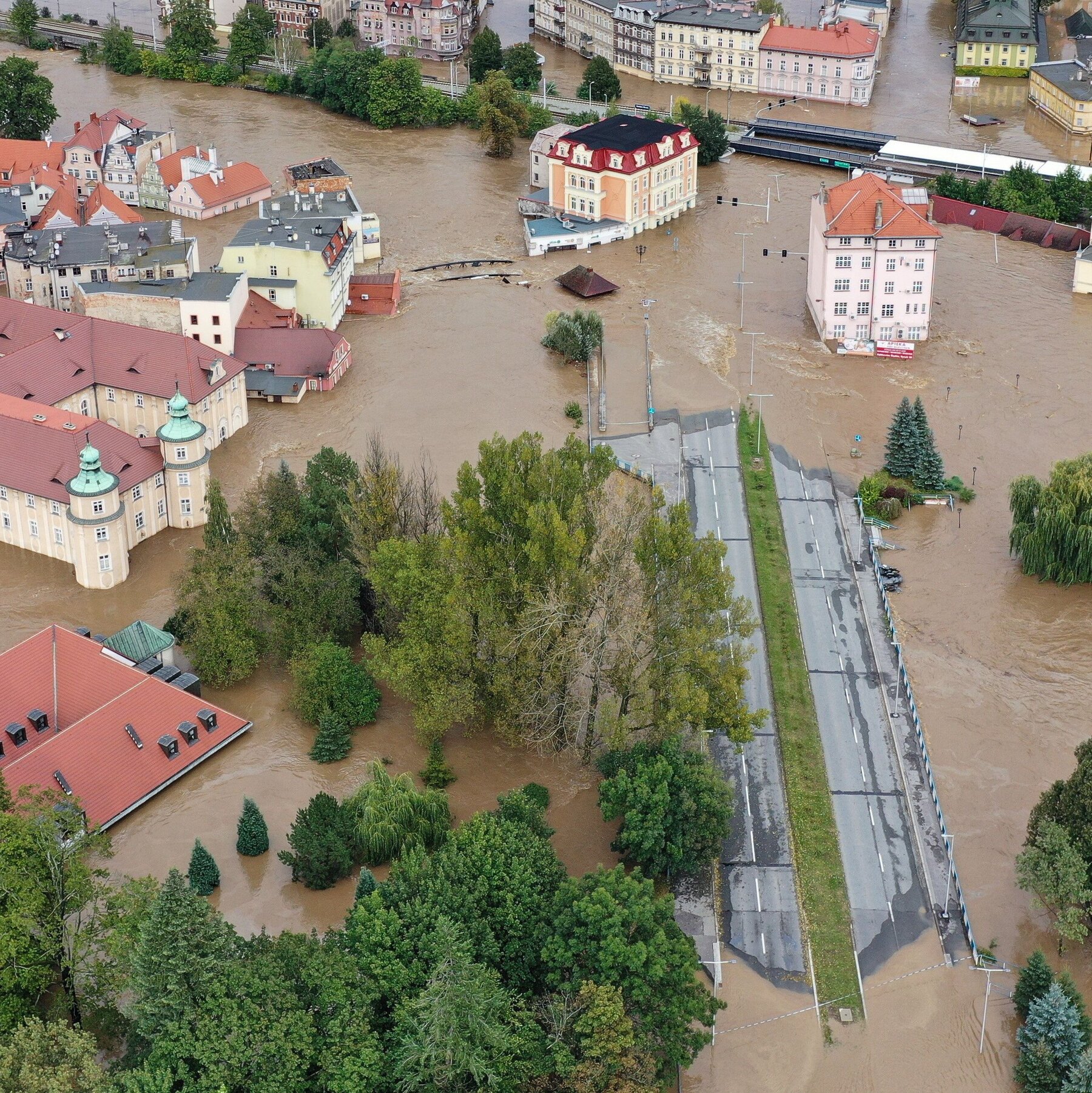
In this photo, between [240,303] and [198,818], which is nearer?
[198,818]

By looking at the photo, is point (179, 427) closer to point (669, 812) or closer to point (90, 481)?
point (90, 481)

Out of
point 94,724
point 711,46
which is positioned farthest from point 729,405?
point 711,46

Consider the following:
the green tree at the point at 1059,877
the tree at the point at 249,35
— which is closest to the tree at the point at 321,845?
the green tree at the point at 1059,877

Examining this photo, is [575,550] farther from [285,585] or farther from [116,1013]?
[116,1013]

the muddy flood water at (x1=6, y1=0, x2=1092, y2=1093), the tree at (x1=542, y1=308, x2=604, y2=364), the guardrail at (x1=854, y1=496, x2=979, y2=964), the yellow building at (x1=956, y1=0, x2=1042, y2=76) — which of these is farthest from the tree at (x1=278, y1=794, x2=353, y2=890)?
the yellow building at (x1=956, y1=0, x2=1042, y2=76)

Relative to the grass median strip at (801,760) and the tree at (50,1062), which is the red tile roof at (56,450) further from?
the tree at (50,1062)

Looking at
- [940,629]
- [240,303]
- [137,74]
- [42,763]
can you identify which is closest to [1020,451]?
[940,629]
